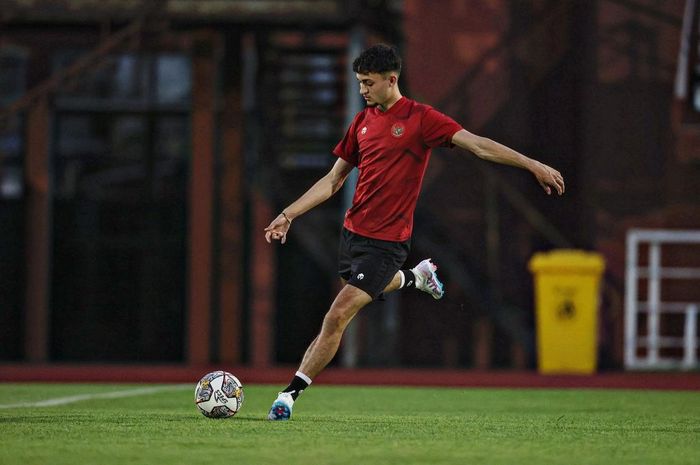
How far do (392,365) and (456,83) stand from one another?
Answer: 14.0 ft

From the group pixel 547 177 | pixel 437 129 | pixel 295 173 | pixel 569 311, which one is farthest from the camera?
pixel 295 173

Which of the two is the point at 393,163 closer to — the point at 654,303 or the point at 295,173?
the point at 654,303

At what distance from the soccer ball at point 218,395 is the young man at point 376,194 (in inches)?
10.8

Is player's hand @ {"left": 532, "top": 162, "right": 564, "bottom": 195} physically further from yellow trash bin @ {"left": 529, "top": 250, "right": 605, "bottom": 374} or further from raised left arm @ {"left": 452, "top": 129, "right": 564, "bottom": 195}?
yellow trash bin @ {"left": 529, "top": 250, "right": 605, "bottom": 374}

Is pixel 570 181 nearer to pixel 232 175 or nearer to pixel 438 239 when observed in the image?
pixel 438 239

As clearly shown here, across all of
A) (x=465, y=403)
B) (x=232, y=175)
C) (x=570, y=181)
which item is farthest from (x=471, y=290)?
(x=465, y=403)

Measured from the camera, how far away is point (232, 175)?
20.0 metres

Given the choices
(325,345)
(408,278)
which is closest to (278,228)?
(325,345)

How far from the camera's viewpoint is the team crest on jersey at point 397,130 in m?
8.46

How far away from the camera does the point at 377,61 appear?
8250mm

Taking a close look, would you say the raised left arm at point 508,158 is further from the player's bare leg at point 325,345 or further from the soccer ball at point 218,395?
the soccer ball at point 218,395

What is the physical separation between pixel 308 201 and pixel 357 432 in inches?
64.8

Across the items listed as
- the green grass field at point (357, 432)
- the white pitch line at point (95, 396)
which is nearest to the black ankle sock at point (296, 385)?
the green grass field at point (357, 432)

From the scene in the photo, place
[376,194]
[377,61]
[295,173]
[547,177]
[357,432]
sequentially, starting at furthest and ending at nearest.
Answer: [295,173], [376,194], [377,61], [547,177], [357,432]
